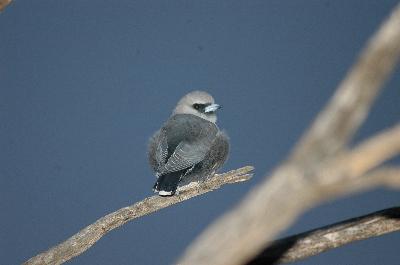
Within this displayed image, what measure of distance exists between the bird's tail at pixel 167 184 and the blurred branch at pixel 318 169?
2.25 meters

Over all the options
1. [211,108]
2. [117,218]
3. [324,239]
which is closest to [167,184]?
[117,218]

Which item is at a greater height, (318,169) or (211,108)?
(211,108)

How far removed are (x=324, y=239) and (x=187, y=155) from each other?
1.43 metres

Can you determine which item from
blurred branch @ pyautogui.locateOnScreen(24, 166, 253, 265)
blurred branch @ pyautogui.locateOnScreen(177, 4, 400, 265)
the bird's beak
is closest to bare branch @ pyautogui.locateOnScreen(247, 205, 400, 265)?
blurred branch @ pyautogui.locateOnScreen(24, 166, 253, 265)

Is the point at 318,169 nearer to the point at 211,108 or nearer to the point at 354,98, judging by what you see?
the point at 354,98

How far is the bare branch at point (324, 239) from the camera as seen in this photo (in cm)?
203

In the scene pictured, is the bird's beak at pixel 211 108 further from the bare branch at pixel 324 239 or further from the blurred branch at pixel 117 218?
the bare branch at pixel 324 239

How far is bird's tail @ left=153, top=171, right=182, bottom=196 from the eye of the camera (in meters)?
3.09

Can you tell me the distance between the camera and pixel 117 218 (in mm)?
2957

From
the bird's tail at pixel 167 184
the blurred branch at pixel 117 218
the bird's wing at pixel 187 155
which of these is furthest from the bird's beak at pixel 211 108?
the bird's tail at pixel 167 184

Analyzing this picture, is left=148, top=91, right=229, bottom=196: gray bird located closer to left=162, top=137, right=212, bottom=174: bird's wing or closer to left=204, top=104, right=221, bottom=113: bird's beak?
left=162, top=137, right=212, bottom=174: bird's wing

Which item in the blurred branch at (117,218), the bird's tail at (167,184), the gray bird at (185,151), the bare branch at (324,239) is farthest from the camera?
the gray bird at (185,151)

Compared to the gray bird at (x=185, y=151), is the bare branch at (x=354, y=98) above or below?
below

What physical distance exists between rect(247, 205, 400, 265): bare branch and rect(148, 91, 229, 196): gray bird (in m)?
1.17
